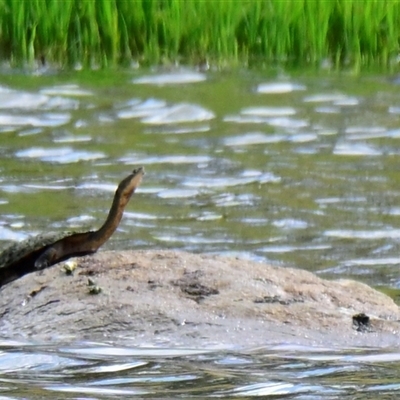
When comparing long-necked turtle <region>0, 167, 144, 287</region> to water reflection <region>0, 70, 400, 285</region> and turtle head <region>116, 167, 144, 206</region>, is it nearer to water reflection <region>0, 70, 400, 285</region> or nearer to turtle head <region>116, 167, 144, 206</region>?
turtle head <region>116, 167, 144, 206</region>

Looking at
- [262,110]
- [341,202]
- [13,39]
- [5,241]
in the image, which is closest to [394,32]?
[262,110]

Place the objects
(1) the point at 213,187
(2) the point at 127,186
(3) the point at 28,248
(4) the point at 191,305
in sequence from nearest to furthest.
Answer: (4) the point at 191,305, (3) the point at 28,248, (2) the point at 127,186, (1) the point at 213,187

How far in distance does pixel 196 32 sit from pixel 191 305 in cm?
731

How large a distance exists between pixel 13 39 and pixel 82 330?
7.58 meters

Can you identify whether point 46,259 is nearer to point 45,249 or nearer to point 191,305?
point 45,249

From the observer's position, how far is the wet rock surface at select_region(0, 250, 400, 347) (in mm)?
4035

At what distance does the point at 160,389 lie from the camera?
3365 mm

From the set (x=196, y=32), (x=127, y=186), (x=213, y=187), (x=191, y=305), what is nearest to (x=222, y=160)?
(x=213, y=187)

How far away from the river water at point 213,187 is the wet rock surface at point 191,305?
15cm

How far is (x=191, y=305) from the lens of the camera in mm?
4191

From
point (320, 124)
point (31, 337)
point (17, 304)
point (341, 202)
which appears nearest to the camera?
point (31, 337)

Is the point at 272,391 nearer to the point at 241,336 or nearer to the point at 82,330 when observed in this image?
the point at 241,336

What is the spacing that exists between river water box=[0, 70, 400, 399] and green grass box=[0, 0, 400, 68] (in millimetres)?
546

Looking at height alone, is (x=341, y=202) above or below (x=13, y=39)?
below
